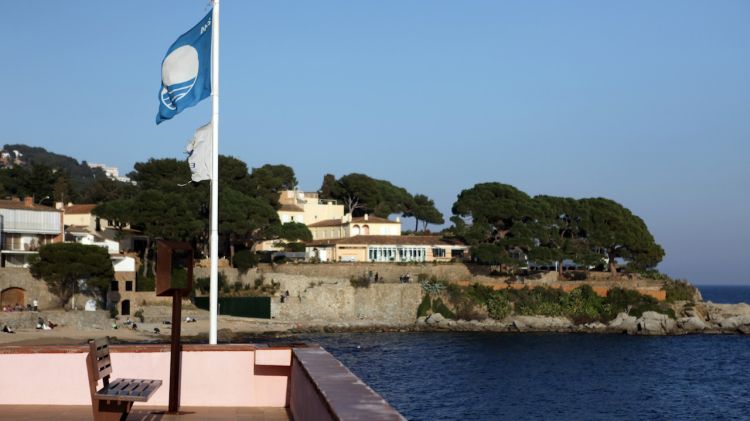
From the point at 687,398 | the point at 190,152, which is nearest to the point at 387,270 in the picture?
the point at 687,398

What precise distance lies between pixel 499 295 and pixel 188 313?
23739 millimetres

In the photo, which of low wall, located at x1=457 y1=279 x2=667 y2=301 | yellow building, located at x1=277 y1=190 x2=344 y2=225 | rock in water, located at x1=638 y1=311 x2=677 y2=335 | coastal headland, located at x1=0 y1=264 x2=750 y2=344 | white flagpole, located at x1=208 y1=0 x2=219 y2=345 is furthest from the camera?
yellow building, located at x1=277 y1=190 x2=344 y2=225

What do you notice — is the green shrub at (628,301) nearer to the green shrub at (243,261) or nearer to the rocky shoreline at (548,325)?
the rocky shoreline at (548,325)

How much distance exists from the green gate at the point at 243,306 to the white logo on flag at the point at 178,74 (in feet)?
166

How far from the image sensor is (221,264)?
68.7m

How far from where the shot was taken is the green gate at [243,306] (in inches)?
2450

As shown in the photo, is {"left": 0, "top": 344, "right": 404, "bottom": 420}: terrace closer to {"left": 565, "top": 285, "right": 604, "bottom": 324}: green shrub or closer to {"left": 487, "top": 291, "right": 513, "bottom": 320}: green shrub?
{"left": 487, "top": 291, "right": 513, "bottom": 320}: green shrub

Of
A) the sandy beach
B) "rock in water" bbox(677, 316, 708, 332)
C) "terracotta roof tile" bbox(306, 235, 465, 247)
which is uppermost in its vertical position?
"terracotta roof tile" bbox(306, 235, 465, 247)

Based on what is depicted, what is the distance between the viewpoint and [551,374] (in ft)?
148

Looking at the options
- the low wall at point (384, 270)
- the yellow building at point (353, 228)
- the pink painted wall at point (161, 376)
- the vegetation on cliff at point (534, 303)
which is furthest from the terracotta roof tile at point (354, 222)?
the pink painted wall at point (161, 376)

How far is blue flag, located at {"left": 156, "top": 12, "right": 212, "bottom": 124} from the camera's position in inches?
471

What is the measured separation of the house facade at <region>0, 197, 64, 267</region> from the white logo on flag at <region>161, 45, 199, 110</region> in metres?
48.3

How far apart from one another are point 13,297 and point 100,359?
48.6 meters

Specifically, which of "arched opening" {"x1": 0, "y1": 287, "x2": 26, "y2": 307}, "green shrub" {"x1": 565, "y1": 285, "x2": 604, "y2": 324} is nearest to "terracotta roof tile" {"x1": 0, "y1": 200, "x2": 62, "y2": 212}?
"arched opening" {"x1": 0, "y1": 287, "x2": 26, "y2": 307}
